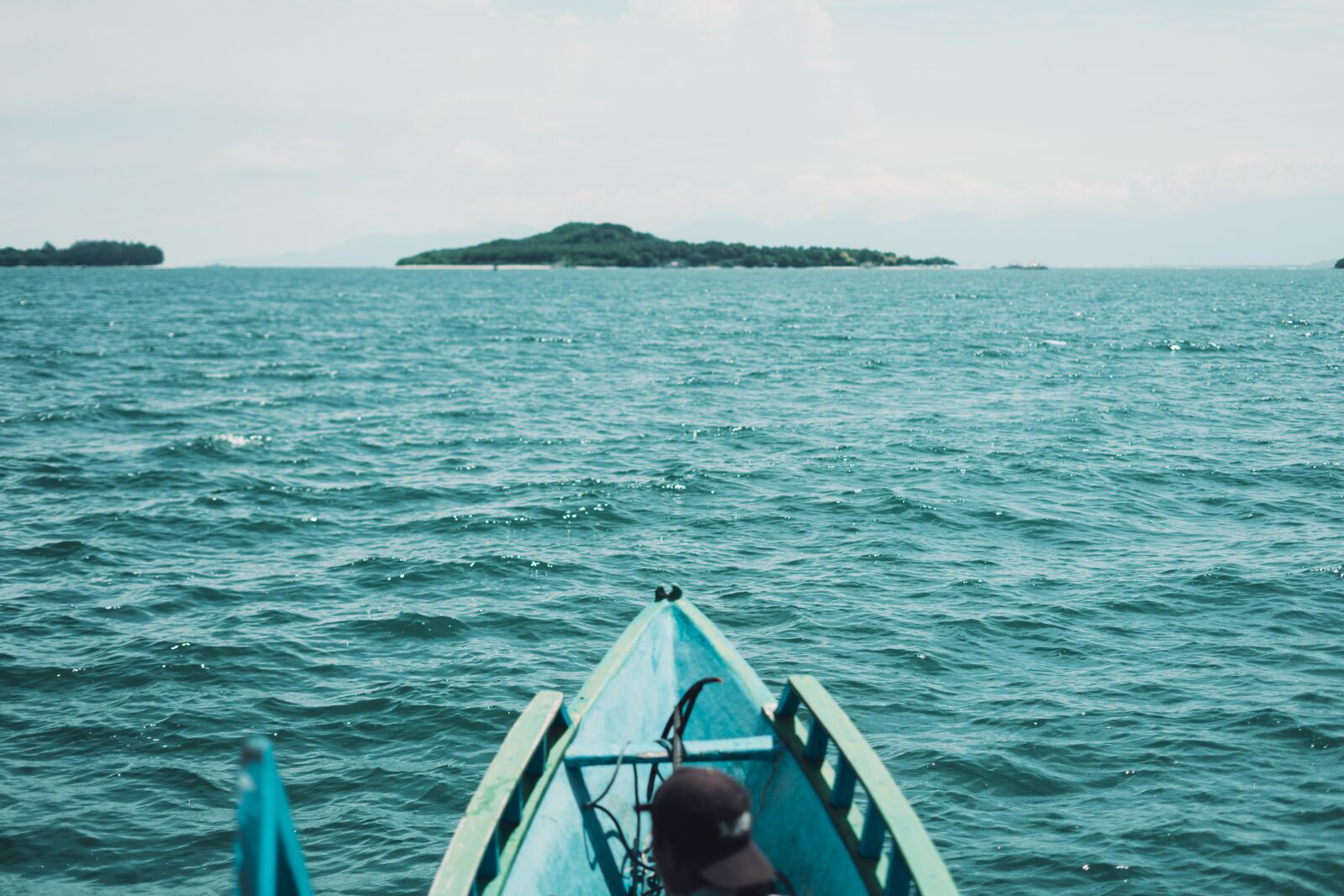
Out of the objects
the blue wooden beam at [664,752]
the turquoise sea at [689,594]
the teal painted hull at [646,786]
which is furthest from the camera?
the turquoise sea at [689,594]

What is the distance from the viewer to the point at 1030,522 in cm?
1775

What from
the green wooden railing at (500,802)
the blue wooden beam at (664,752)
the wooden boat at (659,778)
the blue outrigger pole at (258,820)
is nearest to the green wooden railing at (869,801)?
the wooden boat at (659,778)

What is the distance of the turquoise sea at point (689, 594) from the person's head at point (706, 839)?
5.61 m

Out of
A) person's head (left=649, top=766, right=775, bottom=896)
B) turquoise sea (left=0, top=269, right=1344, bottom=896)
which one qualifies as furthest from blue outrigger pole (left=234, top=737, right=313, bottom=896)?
turquoise sea (left=0, top=269, right=1344, bottom=896)

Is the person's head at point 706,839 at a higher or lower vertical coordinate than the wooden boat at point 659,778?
higher

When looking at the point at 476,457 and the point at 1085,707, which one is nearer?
the point at 1085,707

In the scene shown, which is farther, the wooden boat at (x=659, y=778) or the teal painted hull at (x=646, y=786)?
the teal painted hull at (x=646, y=786)

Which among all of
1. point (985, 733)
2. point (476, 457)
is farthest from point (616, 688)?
point (476, 457)

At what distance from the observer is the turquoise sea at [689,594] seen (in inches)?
343

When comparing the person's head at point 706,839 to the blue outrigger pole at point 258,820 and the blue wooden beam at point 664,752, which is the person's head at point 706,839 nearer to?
the blue outrigger pole at point 258,820

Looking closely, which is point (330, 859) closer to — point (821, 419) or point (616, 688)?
point (616, 688)

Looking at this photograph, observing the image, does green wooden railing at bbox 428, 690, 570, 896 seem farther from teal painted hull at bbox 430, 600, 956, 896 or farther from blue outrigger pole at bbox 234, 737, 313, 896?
blue outrigger pole at bbox 234, 737, 313, 896

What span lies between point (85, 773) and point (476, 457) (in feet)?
48.3

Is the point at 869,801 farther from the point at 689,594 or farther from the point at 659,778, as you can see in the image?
the point at 689,594
